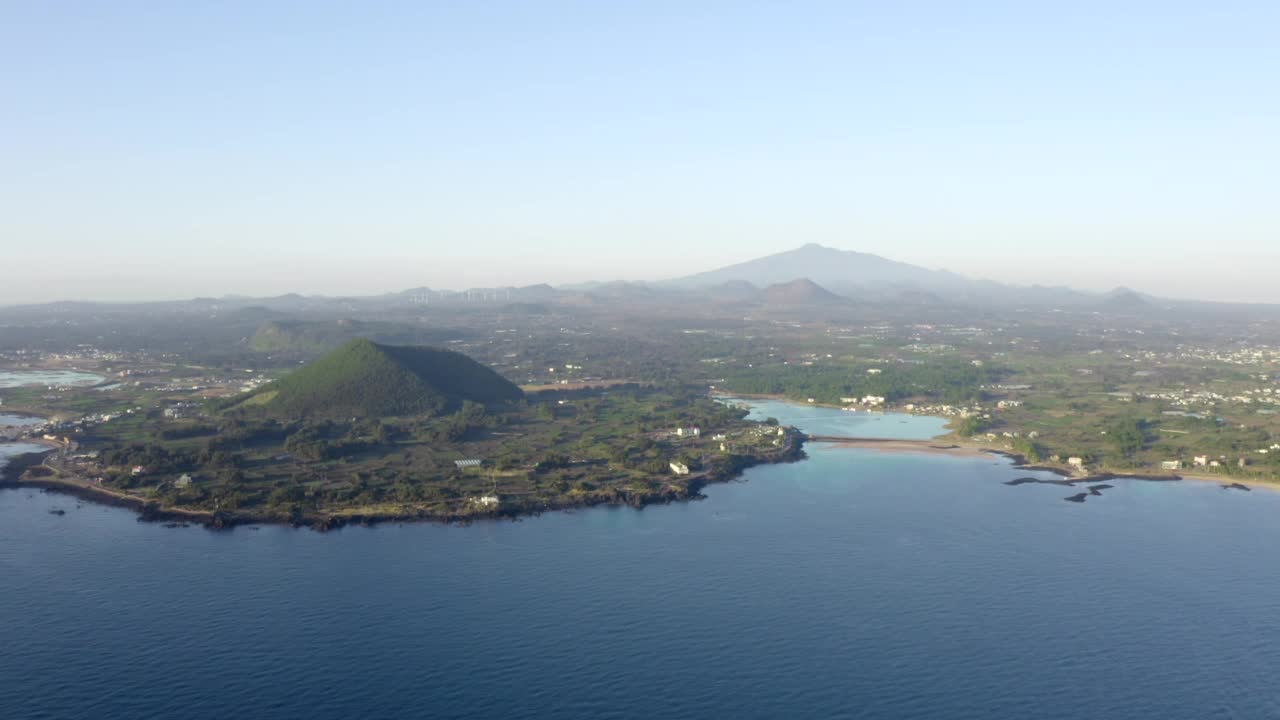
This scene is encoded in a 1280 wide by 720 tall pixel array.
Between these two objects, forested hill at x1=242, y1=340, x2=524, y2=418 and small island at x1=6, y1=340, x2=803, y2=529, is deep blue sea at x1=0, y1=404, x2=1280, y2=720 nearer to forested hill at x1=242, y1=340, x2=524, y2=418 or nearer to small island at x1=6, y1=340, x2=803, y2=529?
small island at x1=6, y1=340, x2=803, y2=529

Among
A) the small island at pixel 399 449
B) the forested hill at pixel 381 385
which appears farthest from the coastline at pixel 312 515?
the forested hill at pixel 381 385

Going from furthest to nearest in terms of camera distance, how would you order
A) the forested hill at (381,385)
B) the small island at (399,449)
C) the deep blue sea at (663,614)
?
1. the forested hill at (381,385)
2. the small island at (399,449)
3. the deep blue sea at (663,614)

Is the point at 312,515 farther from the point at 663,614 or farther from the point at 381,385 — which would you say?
the point at 381,385

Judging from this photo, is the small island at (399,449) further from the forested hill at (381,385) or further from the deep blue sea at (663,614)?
the deep blue sea at (663,614)

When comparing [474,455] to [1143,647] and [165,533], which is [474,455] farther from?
[1143,647]

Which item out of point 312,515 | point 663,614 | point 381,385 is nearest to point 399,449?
point 312,515

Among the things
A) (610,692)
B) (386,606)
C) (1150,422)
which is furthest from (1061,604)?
(1150,422)

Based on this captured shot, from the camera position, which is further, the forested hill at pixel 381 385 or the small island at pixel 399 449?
the forested hill at pixel 381 385
